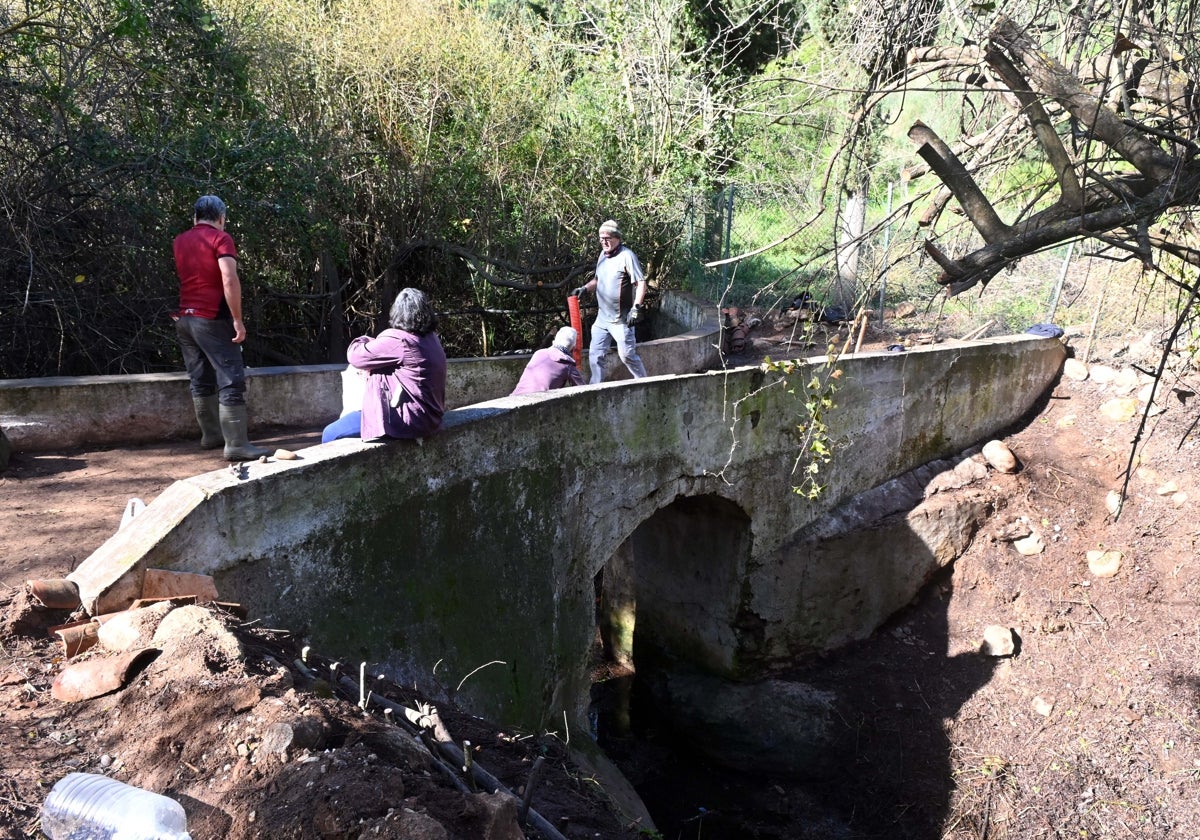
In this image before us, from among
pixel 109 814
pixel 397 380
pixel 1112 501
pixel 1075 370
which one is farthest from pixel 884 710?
pixel 109 814

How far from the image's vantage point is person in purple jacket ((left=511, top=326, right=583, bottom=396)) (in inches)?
Result: 267

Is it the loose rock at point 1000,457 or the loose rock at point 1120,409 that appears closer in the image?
the loose rock at point 1000,457

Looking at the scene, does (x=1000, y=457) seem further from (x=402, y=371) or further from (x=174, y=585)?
(x=174, y=585)

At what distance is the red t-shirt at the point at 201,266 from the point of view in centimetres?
543

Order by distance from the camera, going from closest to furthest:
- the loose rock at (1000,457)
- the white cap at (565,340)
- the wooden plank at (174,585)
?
the wooden plank at (174,585), the white cap at (565,340), the loose rock at (1000,457)

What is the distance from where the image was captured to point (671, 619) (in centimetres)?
986

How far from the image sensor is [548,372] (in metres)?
6.80

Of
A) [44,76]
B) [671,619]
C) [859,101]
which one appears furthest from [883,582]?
[44,76]

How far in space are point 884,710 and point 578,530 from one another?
4566mm

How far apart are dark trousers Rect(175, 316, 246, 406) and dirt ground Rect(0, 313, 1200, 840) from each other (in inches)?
22.2

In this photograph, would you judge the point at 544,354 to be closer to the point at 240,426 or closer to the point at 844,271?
the point at 240,426

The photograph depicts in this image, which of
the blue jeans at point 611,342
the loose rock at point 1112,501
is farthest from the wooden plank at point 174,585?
the loose rock at point 1112,501

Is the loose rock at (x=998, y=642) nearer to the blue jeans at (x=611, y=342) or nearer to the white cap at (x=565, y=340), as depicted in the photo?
the blue jeans at (x=611, y=342)

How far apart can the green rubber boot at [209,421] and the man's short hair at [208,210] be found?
1256 millimetres
